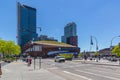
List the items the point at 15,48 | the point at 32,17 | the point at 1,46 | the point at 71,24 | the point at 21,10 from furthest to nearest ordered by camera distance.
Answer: the point at 71,24 → the point at 15,48 → the point at 1,46 → the point at 21,10 → the point at 32,17

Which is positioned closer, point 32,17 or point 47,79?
point 47,79

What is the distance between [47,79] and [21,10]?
47315 mm

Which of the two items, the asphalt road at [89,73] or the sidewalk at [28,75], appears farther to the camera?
the asphalt road at [89,73]

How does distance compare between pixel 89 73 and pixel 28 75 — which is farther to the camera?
pixel 89 73

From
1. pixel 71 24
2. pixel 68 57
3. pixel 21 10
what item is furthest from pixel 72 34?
pixel 21 10

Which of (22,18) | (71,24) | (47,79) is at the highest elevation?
(71,24)

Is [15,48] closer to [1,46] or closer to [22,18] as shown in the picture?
[1,46]

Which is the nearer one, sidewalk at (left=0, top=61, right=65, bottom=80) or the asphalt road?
sidewalk at (left=0, top=61, right=65, bottom=80)

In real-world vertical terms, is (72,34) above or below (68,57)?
above

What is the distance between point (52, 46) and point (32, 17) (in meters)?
133

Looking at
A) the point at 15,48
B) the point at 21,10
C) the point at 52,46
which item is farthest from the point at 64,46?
the point at 21,10

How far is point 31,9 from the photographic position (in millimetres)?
70438

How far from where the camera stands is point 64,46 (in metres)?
200

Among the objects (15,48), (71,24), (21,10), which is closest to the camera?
(21,10)
